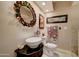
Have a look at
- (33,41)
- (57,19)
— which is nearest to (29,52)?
(33,41)

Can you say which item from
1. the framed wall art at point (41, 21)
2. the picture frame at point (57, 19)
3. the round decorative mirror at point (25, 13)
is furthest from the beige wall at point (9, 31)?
the picture frame at point (57, 19)

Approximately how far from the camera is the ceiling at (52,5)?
4.44 ft

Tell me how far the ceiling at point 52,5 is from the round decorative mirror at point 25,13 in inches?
4.2

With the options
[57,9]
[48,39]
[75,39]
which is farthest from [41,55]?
[57,9]

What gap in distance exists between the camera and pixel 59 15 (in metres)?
1.36

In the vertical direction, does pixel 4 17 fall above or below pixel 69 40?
above

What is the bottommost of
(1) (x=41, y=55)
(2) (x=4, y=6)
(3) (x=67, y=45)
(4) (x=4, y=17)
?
(1) (x=41, y=55)

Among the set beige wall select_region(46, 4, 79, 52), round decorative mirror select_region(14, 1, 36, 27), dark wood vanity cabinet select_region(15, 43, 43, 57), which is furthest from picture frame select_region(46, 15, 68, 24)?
dark wood vanity cabinet select_region(15, 43, 43, 57)

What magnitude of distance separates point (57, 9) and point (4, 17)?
0.59 metres

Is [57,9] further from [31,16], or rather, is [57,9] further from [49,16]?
[31,16]

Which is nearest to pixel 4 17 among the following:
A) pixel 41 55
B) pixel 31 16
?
pixel 31 16

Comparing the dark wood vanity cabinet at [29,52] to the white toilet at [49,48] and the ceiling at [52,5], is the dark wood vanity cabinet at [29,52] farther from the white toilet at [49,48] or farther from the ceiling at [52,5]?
the ceiling at [52,5]

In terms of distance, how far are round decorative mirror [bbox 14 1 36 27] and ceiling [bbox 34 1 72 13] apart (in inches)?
4.2

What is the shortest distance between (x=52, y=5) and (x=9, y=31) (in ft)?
1.84
